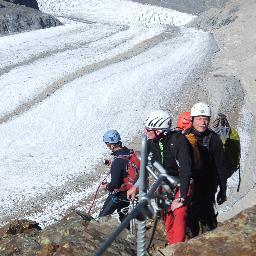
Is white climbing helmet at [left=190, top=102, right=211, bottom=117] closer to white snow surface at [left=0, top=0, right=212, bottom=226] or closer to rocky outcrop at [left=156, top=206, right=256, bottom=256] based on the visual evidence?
rocky outcrop at [left=156, top=206, right=256, bottom=256]

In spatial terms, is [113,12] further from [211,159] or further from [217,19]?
[211,159]

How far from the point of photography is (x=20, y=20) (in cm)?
2727

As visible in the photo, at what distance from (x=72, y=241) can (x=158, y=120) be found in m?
1.27

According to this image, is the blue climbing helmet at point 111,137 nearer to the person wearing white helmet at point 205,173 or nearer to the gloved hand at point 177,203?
the person wearing white helmet at point 205,173

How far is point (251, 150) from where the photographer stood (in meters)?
13.7

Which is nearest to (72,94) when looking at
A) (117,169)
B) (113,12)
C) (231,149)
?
(117,169)

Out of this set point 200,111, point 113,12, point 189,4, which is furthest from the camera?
point 189,4

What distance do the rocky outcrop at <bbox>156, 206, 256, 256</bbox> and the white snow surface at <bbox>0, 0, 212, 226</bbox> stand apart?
228 inches

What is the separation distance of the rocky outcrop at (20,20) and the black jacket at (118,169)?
21021 millimetres

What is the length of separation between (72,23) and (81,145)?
58.4 feet

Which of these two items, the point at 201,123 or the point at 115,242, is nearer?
the point at 115,242

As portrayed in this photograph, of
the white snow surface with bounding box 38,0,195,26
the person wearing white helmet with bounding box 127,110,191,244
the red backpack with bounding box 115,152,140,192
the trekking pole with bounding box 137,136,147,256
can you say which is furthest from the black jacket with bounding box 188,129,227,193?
the white snow surface with bounding box 38,0,195,26

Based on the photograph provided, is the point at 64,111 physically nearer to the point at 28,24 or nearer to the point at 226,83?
the point at 226,83

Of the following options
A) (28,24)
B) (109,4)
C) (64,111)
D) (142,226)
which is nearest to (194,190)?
(142,226)
